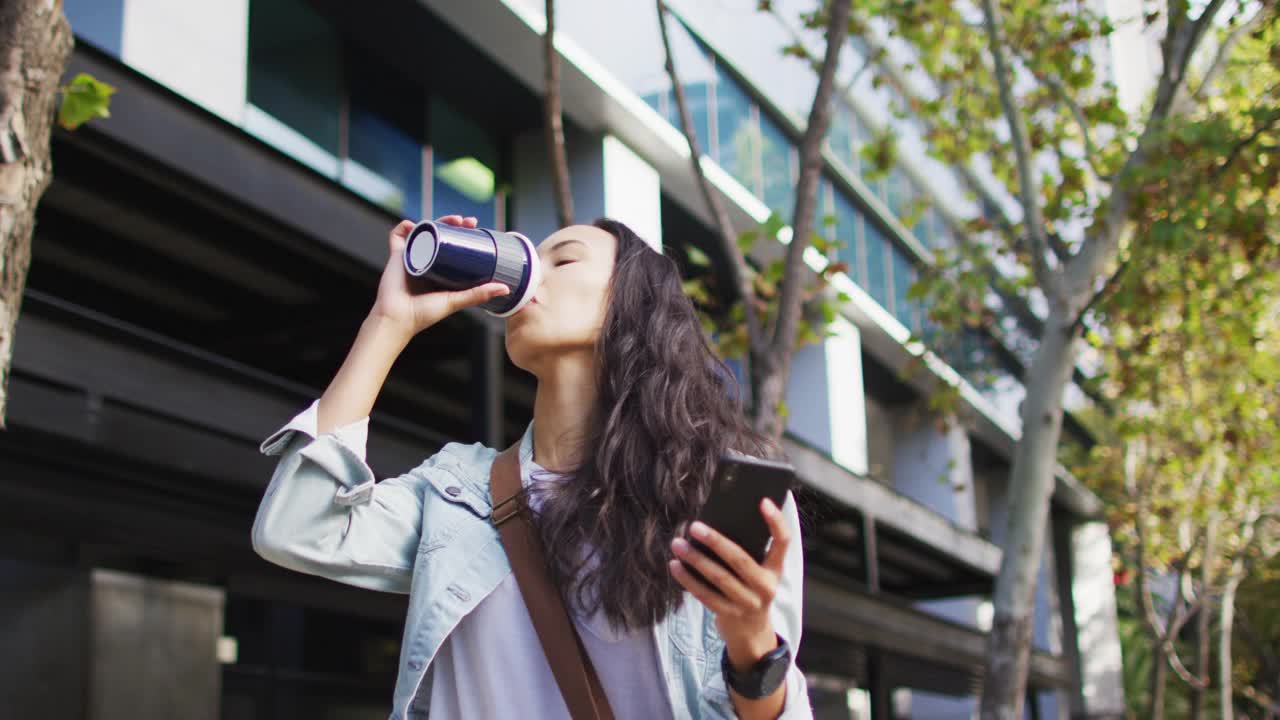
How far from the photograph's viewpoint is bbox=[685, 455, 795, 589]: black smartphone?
4.88 ft

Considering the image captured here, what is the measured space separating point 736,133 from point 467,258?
14.4 metres

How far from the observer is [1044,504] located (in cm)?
795

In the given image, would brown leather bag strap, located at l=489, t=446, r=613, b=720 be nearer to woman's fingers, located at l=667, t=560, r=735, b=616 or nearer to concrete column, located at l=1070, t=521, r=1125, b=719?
woman's fingers, located at l=667, t=560, r=735, b=616

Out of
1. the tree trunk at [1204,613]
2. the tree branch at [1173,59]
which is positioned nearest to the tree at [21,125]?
the tree branch at [1173,59]

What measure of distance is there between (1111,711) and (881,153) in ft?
86.5

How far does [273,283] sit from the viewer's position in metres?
8.93

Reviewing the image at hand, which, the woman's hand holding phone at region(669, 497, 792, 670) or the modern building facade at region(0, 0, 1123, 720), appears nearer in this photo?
the woman's hand holding phone at region(669, 497, 792, 670)

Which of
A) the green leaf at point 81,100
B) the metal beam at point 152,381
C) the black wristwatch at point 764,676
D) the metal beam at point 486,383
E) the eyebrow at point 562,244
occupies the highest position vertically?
the metal beam at point 486,383

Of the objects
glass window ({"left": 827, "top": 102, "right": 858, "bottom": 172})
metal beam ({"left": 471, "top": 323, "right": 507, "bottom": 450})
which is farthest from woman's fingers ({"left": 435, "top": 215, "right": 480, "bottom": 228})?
glass window ({"left": 827, "top": 102, "right": 858, "bottom": 172})

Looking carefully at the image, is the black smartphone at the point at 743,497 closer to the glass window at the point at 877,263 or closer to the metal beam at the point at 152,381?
the metal beam at the point at 152,381

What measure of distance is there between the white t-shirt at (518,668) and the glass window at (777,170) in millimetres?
14165

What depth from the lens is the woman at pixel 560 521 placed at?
180 centimetres

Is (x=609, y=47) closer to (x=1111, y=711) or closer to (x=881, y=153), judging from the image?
(x=881, y=153)

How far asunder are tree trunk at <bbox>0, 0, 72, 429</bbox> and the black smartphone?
1.93 m
